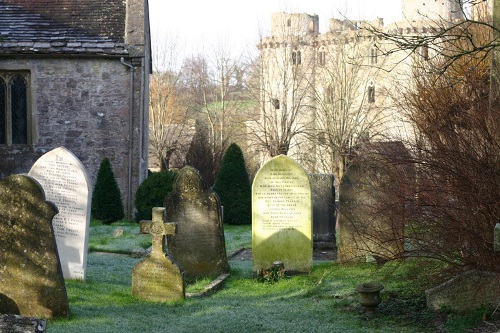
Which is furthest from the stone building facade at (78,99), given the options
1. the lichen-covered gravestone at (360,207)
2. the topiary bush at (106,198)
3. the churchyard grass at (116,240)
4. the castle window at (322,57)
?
the castle window at (322,57)

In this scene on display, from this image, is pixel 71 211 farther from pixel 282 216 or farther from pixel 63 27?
pixel 63 27

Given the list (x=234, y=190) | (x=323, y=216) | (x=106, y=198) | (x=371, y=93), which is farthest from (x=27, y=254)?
(x=371, y=93)

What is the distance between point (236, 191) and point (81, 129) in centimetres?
476

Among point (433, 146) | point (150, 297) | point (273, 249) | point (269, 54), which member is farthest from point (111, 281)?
point (269, 54)

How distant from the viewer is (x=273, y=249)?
498 inches

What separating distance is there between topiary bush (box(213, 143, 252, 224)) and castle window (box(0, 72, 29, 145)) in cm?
577

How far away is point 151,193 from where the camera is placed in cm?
2186

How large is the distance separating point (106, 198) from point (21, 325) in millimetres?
15942

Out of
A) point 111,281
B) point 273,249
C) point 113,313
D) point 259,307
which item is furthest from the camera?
point 273,249

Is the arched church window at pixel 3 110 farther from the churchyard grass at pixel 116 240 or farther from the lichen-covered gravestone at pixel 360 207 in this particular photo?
the lichen-covered gravestone at pixel 360 207

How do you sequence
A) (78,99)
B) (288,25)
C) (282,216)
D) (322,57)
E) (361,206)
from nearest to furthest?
1. (282,216)
2. (361,206)
3. (78,99)
4. (288,25)
5. (322,57)

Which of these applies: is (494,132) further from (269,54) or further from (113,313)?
(269,54)

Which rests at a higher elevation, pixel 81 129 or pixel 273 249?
pixel 81 129

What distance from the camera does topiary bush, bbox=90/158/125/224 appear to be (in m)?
21.6
